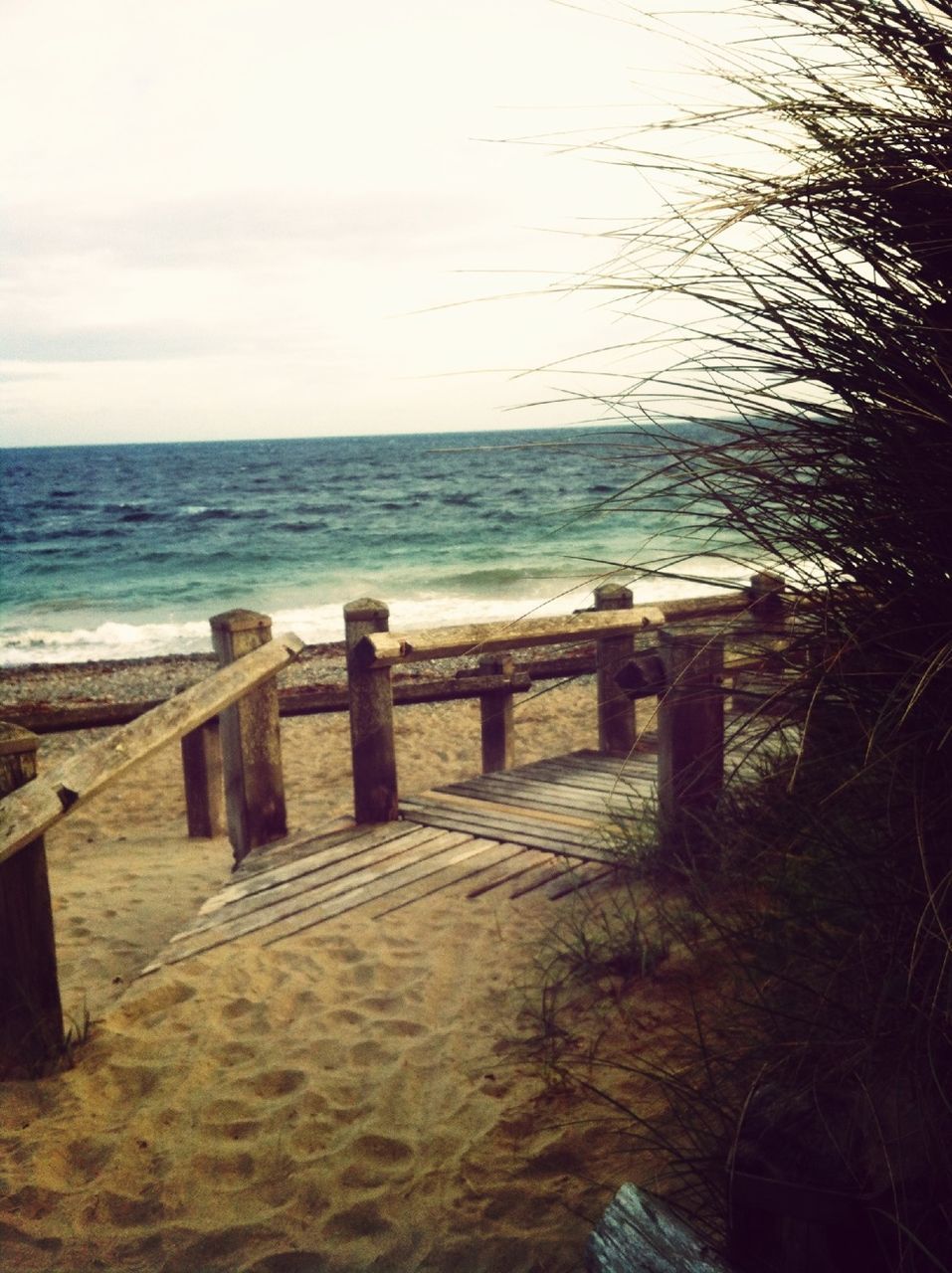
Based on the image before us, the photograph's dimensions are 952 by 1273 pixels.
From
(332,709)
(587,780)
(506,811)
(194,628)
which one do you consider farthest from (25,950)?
(194,628)

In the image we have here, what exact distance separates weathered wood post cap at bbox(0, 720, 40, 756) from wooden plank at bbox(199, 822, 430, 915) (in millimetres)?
1461

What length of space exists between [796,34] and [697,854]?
2.67m

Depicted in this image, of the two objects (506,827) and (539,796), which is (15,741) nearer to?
(506,827)

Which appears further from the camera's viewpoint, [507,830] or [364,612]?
[507,830]

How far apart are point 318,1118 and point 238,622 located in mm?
2324

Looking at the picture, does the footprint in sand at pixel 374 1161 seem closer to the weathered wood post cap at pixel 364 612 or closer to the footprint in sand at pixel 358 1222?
the footprint in sand at pixel 358 1222

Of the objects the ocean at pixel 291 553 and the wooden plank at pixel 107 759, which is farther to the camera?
the ocean at pixel 291 553

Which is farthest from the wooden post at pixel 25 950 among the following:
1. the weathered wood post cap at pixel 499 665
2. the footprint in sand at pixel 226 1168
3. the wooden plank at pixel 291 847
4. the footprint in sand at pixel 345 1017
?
the weathered wood post cap at pixel 499 665

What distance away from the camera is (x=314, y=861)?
475cm

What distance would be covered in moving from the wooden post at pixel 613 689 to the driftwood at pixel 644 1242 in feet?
13.2

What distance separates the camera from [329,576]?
27391mm

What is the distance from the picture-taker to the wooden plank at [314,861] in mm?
4473

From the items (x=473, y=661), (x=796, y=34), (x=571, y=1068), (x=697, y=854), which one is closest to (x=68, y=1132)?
(x=571, y=1068)

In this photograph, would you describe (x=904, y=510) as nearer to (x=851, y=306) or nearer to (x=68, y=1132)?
(x=851, y=306)
